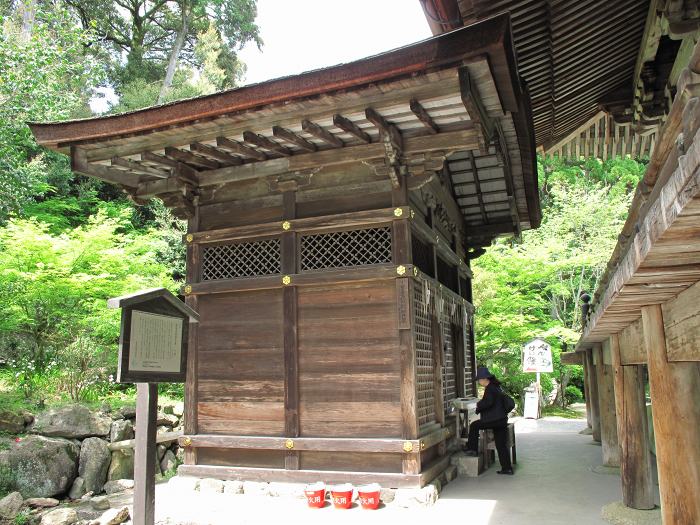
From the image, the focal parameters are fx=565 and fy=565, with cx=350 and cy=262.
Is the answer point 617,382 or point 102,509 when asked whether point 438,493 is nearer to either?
point 617,382

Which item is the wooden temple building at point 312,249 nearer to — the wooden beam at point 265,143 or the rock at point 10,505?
the wooden beam at point 265,143

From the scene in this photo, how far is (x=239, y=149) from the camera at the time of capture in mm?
7070

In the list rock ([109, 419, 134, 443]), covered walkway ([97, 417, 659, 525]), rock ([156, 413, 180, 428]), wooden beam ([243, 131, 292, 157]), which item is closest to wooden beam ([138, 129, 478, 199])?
wooden beam ([243, 131, 292, 157])

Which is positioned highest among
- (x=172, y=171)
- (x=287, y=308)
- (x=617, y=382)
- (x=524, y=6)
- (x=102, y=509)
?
(x=524, y=6)

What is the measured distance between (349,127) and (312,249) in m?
1.79

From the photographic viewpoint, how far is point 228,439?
738 centimetres

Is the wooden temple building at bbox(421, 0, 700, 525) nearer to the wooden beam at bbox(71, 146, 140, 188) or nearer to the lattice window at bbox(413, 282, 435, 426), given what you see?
the lattice window at bbox(413, 282, 435, 426)

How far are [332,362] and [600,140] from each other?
19.6 feet

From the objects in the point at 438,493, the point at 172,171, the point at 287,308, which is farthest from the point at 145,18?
the point at 438,493

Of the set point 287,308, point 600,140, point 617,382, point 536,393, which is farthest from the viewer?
point 536,393

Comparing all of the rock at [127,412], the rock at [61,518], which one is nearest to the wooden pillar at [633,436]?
the rock at [61,518]

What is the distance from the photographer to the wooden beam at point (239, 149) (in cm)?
674

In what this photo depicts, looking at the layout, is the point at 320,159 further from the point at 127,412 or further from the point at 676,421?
the point at 127,412

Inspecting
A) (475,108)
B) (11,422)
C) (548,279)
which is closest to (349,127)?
(475,108)
